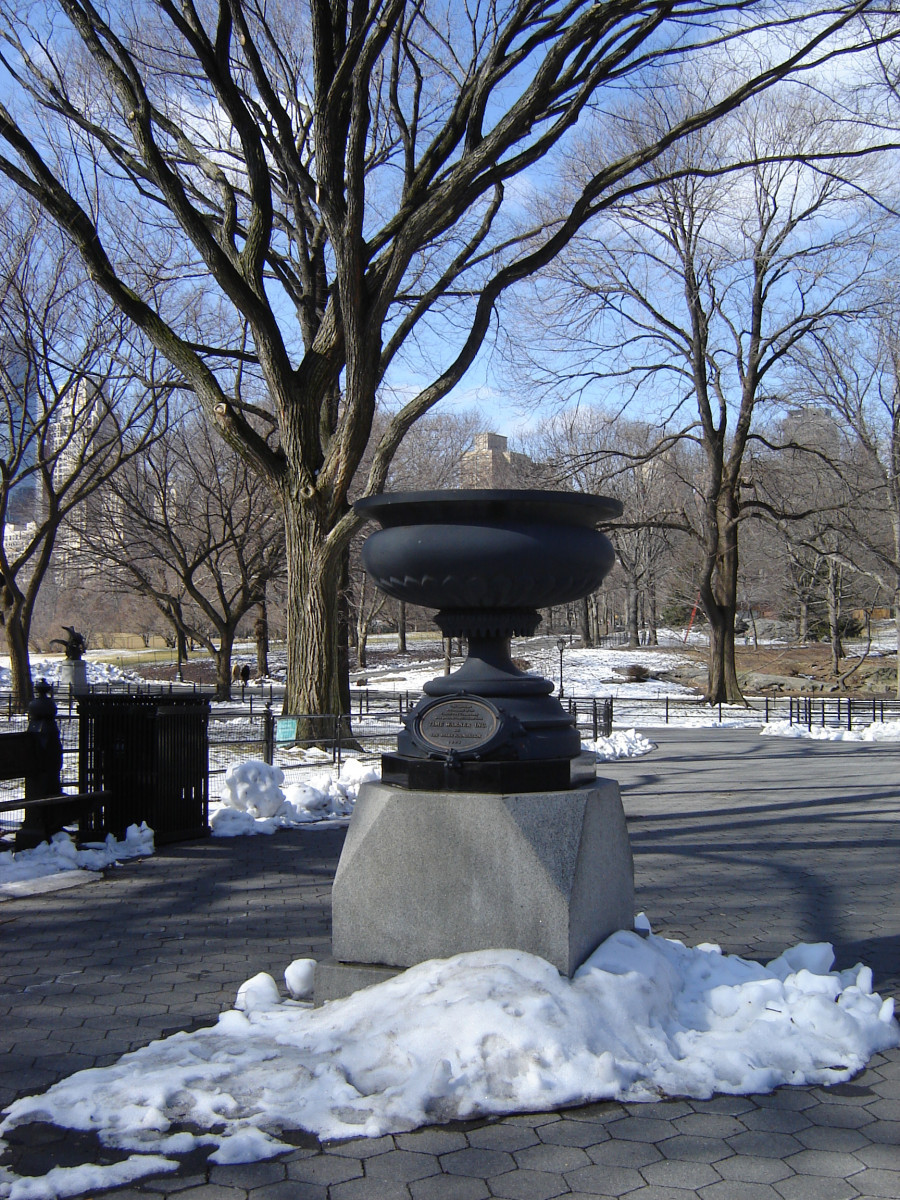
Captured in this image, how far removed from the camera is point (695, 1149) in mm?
3355

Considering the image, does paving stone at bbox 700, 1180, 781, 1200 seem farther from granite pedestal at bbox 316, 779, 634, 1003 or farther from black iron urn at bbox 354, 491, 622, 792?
black iron urn at bbox 354, 491, 622, 792

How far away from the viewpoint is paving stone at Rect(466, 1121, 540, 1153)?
3.38 metres

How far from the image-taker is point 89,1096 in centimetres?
364

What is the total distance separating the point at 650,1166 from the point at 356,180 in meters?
11.2

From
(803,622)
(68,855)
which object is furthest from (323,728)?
(803,622)

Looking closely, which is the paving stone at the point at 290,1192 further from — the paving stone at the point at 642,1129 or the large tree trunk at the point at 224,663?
the large tree trunk at the point at 224,663

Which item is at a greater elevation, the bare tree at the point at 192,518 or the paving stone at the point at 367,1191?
the bare tree at the point at 192,518

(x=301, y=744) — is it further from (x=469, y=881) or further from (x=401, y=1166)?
(x=401, y=1166)

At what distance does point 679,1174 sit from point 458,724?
216 cm

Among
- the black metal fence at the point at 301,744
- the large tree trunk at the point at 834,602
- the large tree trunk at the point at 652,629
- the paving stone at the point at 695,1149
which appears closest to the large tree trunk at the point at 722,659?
the large tree trunk at the point at 834,602

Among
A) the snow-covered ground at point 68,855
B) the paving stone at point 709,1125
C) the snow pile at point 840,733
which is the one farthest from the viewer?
the snow pile at point 840,733

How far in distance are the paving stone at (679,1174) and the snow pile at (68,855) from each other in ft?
18.6

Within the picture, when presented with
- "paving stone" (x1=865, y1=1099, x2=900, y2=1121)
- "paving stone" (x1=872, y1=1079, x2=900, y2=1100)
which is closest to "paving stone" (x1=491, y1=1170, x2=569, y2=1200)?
"paving stone" (x1=865, y1=1099, x2=900, y2=1121)

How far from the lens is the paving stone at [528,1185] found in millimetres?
3072
